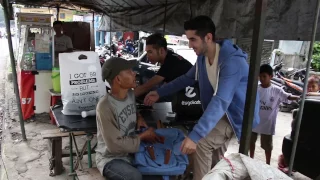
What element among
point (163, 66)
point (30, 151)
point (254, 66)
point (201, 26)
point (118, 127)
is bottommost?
point (30, 151)

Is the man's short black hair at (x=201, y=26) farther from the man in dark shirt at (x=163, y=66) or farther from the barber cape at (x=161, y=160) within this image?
the man in dark shirt at (x=163, y=66)

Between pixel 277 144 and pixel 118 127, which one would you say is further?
pixel 277 144

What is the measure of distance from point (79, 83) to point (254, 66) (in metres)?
2.12

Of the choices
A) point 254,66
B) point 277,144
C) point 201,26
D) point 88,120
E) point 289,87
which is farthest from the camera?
point 289,87

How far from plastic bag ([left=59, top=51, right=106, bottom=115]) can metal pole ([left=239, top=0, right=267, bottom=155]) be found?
75.2 inches

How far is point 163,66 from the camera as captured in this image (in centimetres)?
337

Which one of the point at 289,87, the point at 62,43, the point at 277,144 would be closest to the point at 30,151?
the point at 62,43

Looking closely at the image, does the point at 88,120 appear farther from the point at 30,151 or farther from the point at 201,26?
the point at 30,151

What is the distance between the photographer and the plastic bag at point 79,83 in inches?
122

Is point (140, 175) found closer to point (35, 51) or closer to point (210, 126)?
point (210, 126)

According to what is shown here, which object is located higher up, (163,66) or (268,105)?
(163,66)

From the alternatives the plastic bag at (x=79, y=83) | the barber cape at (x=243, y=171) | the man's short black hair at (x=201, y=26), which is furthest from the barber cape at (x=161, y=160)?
the plastic bag at (x=79, y=83)

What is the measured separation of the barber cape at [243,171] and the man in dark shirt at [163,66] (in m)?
1.91

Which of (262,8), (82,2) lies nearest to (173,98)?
(262,8)
